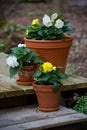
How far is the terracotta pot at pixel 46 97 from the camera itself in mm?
3799

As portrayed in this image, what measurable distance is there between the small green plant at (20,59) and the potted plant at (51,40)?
0.14 m

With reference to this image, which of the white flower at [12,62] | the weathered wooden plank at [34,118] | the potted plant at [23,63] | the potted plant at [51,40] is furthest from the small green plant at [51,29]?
the weathered wooden plank at [34,118]

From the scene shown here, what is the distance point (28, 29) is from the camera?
4312mm

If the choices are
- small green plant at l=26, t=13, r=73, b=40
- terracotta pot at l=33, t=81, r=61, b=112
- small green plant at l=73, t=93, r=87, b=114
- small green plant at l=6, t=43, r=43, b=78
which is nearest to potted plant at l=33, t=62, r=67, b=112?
terracotta pot at l=33, t=81, r=61, b=112

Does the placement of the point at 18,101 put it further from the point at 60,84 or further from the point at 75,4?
the point at 75,4

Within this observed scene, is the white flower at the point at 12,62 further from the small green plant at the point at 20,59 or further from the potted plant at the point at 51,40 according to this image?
the potted plant at the point at 51,40

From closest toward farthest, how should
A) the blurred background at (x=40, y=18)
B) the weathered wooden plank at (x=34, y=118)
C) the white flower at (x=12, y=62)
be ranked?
the weathered wooden plank at (x=34, y=118) < the white flower at (x=12, y=62) < the blurred background at (x=40, y=18)

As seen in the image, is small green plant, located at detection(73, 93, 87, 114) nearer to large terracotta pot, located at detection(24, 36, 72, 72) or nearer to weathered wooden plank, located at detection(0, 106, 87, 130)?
weathered wooden plank, located at detection(0, 106, 87, 130)

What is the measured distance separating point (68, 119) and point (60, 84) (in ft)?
1.09

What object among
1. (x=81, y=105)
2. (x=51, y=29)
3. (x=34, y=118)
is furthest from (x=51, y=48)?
(x=34, y=118)

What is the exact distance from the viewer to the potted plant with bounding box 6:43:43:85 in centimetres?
393

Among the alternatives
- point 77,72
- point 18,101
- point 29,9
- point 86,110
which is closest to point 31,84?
point 18,101

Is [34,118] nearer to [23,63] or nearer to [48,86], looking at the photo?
[48,86]

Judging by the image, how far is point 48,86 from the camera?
3.78m
